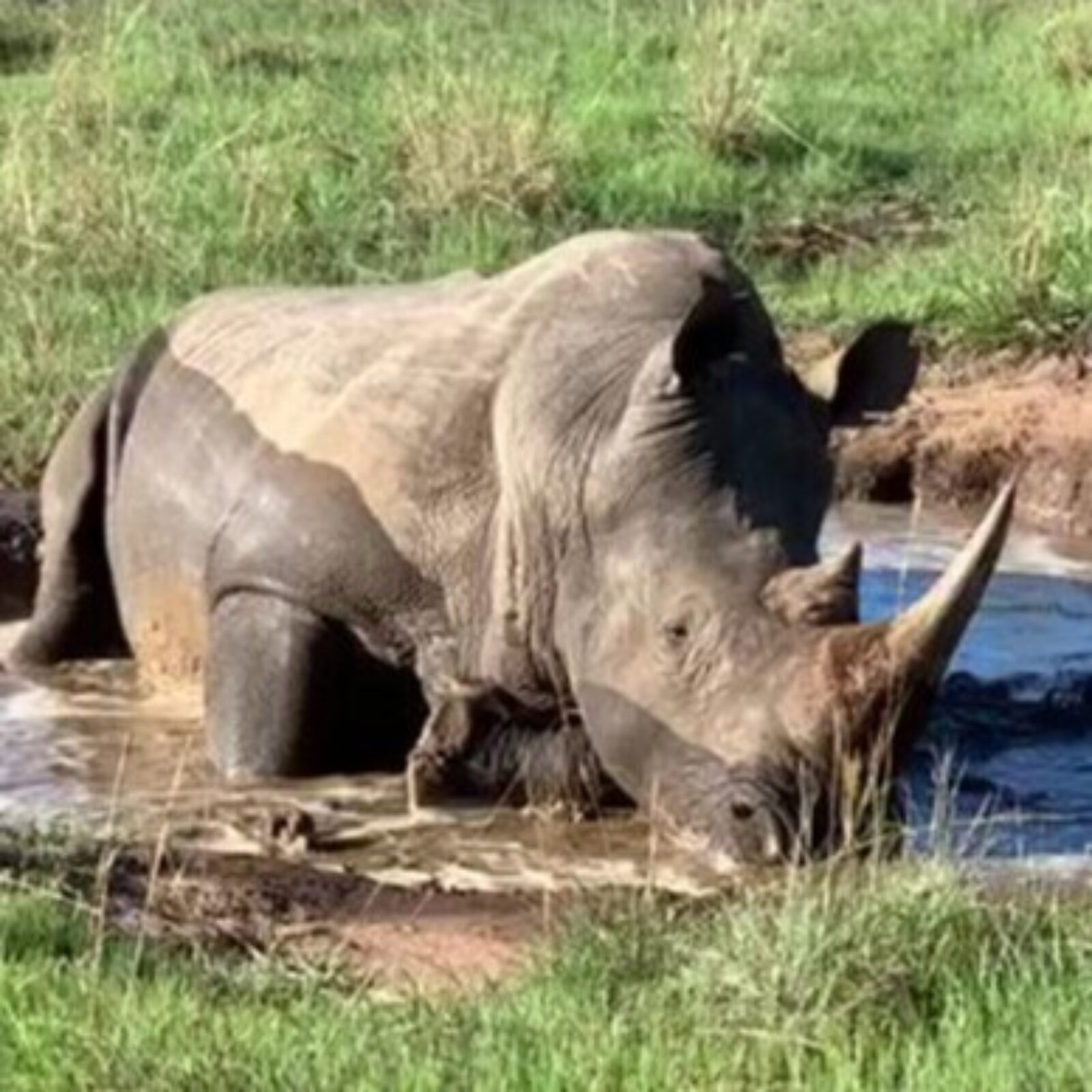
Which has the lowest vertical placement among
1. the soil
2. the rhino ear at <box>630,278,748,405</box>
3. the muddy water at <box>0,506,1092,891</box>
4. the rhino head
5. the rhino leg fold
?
the muddy water at <box>0,506,1092,891</box>

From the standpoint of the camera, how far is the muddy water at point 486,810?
767cm

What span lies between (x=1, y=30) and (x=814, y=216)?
288 inches

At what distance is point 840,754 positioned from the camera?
7.11m

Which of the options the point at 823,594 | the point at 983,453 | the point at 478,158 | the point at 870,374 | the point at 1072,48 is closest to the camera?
the point at 823,594

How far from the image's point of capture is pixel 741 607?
24.6ft

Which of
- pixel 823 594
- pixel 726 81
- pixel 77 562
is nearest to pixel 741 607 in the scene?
pixel 823 594

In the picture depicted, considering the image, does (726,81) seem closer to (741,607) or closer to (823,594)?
(741,607)

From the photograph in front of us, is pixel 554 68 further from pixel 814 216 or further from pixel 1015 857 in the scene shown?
pixel 1015 857

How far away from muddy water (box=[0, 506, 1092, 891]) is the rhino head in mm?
167

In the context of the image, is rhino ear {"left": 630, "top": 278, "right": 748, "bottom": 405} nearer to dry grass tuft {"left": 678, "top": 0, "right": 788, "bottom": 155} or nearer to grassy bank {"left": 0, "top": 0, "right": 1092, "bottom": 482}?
grassy bank {"left": 0, "top": 0, "right": 1092, "bottom": 482}

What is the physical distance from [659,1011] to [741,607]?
225cm

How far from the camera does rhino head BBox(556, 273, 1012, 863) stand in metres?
7.12

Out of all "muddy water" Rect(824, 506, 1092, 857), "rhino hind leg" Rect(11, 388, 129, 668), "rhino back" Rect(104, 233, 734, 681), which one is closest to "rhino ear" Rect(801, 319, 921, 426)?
"rhino back" Rect(104, 233, 734, 681)

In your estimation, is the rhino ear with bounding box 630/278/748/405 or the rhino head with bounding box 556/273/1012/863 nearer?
the rhino head with bounding box 556/273/1012/863
